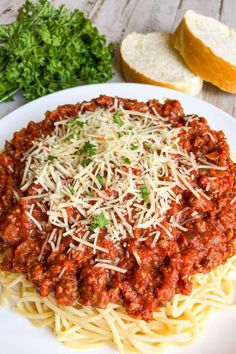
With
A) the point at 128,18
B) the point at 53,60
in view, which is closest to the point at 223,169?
the point at 53,60

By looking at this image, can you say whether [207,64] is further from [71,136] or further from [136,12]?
[71,136]

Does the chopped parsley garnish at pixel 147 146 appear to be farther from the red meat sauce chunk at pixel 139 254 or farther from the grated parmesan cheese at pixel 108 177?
the red meat sauce chunk at pixel 139 254

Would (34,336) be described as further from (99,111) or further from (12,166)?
(99,111)

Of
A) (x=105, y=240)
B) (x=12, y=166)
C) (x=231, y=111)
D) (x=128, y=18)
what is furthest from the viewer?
(x=128, y=18)

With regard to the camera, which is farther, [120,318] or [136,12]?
[136,12]

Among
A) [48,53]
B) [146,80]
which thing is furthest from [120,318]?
[48,53]

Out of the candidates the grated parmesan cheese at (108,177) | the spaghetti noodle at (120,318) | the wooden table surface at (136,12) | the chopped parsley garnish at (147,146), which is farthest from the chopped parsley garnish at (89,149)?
the wooden table surface at (136,12)
